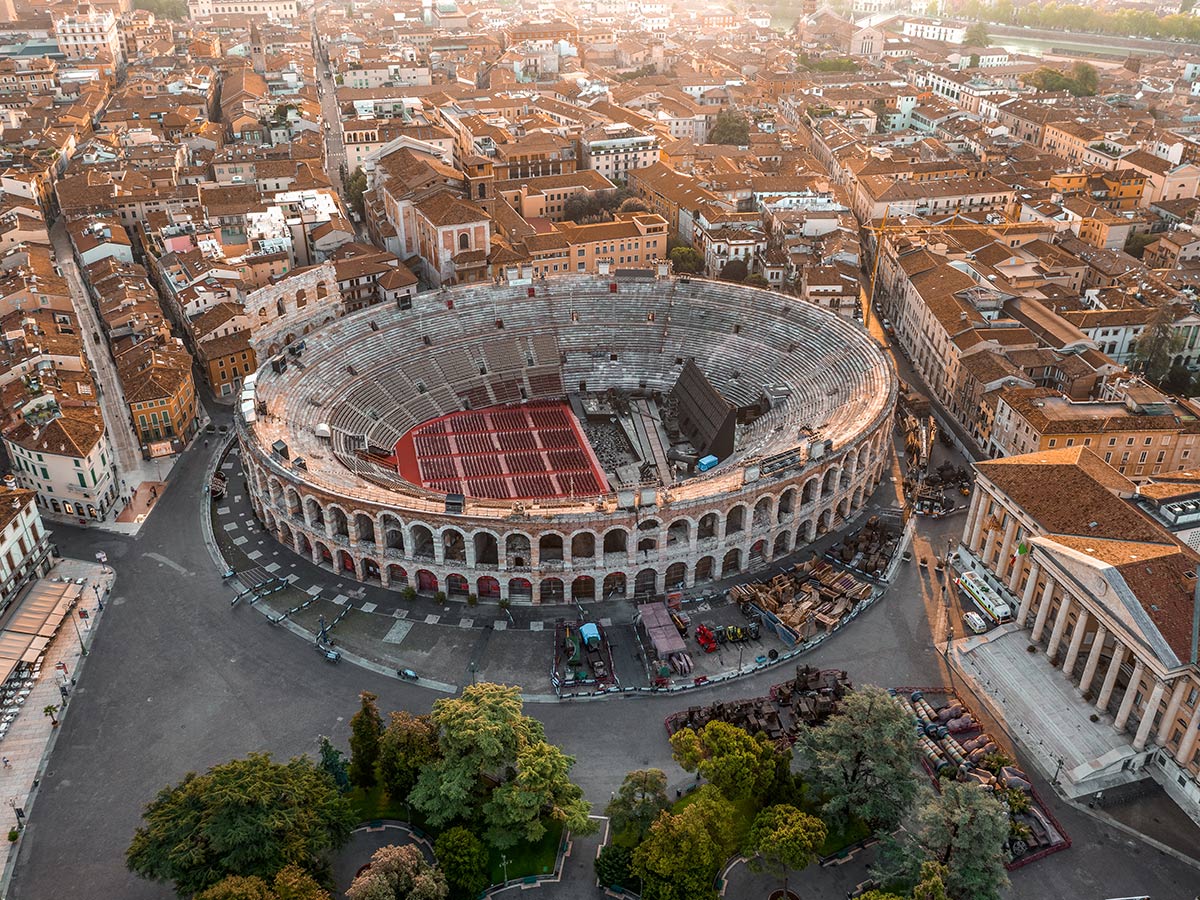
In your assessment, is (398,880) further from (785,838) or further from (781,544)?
(781,544)

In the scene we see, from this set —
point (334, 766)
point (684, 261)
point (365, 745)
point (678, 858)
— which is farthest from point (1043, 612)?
point (684, 261)

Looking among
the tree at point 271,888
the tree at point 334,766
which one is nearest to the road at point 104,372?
the tree at point 334,766

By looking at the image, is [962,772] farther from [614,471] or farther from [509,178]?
[509,178]

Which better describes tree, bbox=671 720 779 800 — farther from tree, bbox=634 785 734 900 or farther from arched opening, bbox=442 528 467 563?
arched opening, bbox=442 528 467 563

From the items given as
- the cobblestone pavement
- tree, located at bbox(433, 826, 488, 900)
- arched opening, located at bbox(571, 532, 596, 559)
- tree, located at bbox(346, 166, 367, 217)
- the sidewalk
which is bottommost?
the cobblestone pavement

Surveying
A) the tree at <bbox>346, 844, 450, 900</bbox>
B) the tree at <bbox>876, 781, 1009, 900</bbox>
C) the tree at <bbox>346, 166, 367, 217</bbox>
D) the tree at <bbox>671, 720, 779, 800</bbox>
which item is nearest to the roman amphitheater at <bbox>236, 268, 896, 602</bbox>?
the tree at <bbox>671, 720, 779, 800</bbox>

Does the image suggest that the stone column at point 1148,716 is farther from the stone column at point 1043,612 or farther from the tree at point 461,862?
the tree at point 461,862
